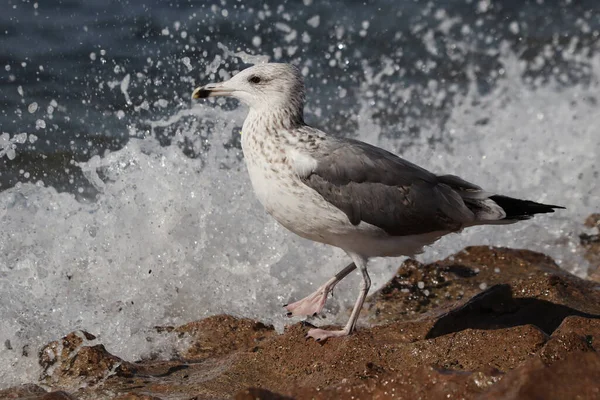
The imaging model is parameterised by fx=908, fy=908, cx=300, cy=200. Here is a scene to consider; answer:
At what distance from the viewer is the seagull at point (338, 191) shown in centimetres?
472

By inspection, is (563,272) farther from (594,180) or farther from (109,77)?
(109,77)

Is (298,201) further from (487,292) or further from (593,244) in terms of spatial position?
(593,244)

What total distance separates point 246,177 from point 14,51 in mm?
4364

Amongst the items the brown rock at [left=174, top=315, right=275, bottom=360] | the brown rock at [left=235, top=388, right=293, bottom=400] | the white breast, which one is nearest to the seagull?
the white breast

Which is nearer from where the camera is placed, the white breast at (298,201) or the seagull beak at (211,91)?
the white breast at (298,201)

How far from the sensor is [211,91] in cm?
523

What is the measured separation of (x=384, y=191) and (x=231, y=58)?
20.0 ft

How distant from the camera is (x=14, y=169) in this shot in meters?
8.70

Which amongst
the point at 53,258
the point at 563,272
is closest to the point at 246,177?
the point at 53,258

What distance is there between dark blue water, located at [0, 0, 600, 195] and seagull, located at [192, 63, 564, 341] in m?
3.56

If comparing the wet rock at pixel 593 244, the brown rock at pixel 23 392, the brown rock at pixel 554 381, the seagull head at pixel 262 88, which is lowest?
the wet rock at pixel 593 244

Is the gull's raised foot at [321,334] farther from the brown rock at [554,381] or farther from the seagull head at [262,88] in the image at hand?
the brown rock at [554,381]

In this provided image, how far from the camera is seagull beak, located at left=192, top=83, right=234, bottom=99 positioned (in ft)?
17.1

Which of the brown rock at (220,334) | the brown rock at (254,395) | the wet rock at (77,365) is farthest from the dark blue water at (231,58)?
the brown rock at (254,395)
